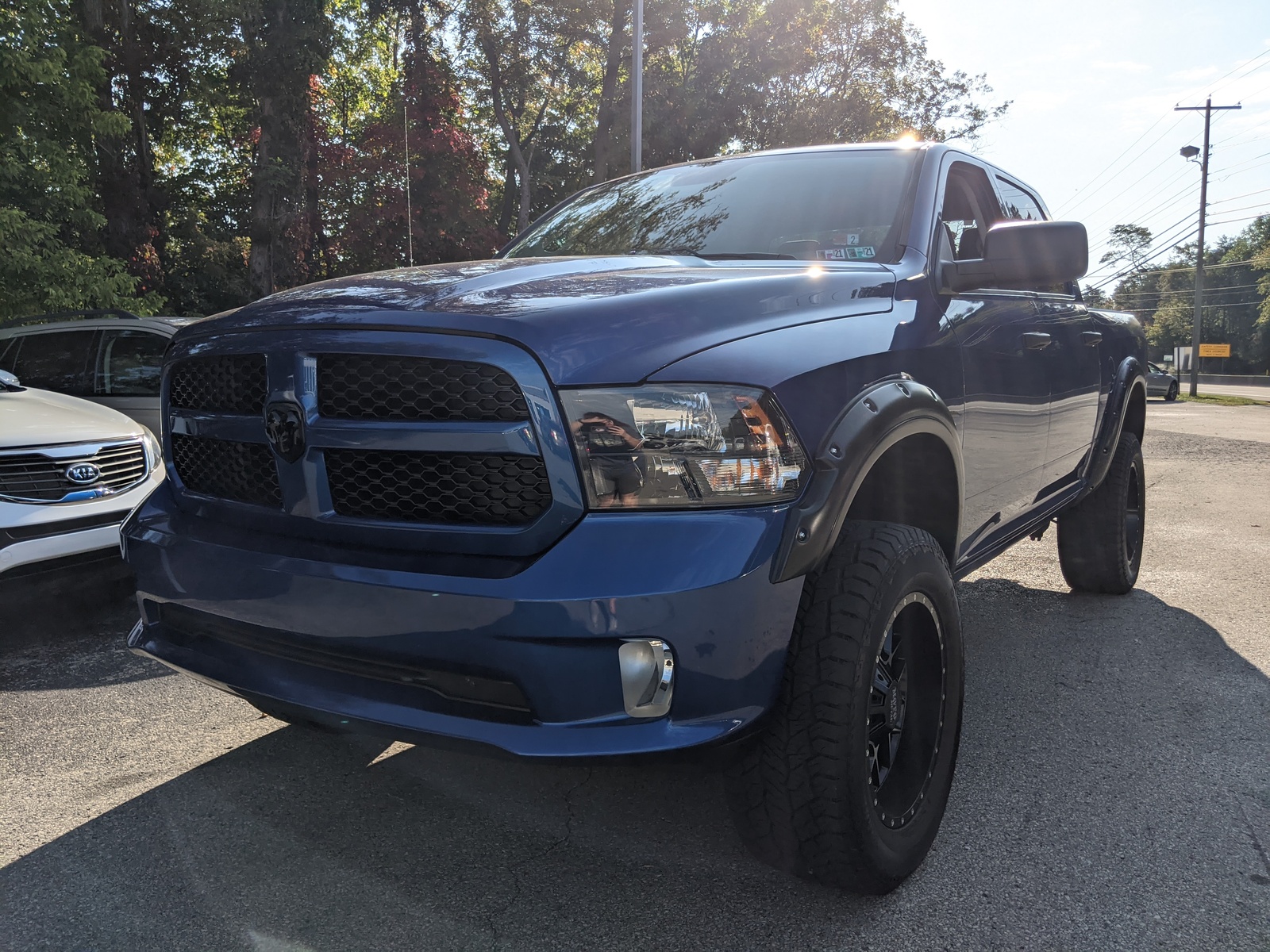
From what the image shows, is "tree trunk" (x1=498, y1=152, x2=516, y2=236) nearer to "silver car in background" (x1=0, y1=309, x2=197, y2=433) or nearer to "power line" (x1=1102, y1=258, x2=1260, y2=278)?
"silver car in background" (x1=0, y1=309, x2=197, y2=433)

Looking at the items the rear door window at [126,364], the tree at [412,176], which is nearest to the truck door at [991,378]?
the rear door window at [126,364]

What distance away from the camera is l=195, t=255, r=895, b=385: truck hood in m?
1.91

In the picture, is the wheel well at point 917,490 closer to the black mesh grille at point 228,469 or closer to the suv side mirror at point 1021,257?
the suv side mirror at point 1021,257

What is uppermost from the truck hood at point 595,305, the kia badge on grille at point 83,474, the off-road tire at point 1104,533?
the truck hood at point 595,305

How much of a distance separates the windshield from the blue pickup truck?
0.93 ft

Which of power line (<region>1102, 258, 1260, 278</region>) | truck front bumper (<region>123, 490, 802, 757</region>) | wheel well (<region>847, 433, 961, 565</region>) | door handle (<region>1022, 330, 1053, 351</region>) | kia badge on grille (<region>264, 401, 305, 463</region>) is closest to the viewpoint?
truck front bumper (<region>123, 490, 802, 757</region>)

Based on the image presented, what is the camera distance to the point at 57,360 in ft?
22.6

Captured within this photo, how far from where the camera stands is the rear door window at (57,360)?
6852 mm

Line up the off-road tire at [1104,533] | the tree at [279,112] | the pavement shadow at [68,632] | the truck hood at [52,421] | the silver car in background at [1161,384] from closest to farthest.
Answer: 1. the pavement shadow at [68,632]
2. the truck hood at [52,421]
3. the off-road tire at [1104,533]
4. the tree at [279,112]
5. the silver car in background at [1161,384]

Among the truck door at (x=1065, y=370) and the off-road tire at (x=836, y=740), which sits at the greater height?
the truck door at (x=1065, y=370)

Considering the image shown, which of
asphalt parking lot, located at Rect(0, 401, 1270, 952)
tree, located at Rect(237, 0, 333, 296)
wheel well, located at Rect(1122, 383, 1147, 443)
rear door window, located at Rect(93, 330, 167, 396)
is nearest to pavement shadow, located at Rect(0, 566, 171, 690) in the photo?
asphalt parking lot, located at Rect(0, 401, 1270, 952)

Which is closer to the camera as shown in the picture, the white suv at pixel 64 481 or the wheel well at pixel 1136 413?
the white suv at pixel 64 481

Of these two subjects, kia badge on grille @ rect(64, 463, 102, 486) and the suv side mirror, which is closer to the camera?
the suv side mirror

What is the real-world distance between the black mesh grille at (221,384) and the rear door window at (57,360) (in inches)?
196
